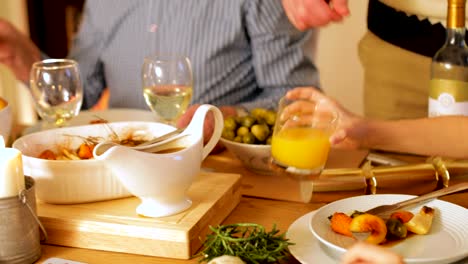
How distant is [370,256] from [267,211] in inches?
16.1

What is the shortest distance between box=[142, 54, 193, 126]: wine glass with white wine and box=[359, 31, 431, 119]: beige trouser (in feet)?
2.68

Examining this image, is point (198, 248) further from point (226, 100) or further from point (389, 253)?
point (226, 100)

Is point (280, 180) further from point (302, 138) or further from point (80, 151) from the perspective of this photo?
point (80, 151)

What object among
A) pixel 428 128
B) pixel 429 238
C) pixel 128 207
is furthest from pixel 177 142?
pixel 428 128

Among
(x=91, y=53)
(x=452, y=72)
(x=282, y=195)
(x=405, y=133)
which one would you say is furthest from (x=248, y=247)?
(x=91, y=53)

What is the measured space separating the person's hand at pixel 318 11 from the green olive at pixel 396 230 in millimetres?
495

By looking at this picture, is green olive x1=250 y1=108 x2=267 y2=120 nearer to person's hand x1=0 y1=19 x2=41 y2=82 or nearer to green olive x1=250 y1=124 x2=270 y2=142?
green olive x1=250 y1=124 x2=270 y2=142

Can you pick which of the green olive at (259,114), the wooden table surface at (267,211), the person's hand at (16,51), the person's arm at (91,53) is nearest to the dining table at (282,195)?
the wooden table surface at (267,211)

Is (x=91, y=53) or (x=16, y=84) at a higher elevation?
(x=91, y=53)

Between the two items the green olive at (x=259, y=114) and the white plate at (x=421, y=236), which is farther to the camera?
the green olive at (x=259, y=114)

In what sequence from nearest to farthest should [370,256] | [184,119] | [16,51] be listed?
[370,256], [184,119], [16,51]

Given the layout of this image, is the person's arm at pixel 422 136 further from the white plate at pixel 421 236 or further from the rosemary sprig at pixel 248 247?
the rosemary sprig at pixel 248 247

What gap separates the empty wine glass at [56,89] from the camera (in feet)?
4.57

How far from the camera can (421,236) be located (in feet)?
3.31
